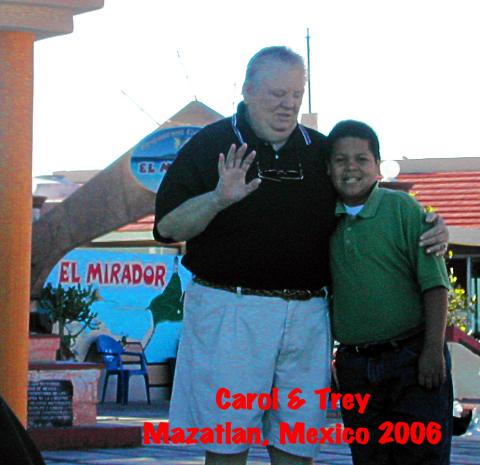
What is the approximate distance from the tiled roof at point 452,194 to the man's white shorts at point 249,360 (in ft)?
61.1

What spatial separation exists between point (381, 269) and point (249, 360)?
547 millimetres

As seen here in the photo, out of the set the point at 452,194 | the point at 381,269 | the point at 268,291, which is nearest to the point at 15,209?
the point at 268,291

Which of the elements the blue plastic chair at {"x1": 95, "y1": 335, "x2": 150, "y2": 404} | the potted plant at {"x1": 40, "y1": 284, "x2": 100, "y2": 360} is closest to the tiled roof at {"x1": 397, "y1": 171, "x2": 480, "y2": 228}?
the blue plastic chair at {"x1": 95, "y1": 335, "x2": 150, "y2": 404}

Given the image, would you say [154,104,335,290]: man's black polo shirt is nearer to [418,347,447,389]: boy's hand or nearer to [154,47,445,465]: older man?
[154,47,445,465]: older man

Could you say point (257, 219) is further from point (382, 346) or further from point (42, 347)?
point (42, 347)

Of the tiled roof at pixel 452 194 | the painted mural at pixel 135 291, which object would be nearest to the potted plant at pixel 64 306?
the painted mural at pixel 135 291

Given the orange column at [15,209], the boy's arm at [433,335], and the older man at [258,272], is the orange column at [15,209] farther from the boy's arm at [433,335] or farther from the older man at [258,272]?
the boy's arm at [433,335]

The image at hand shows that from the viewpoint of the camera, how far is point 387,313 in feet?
15.6

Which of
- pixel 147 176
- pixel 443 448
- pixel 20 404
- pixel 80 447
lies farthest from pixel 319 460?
pixel 147 176

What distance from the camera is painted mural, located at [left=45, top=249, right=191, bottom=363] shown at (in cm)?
1830

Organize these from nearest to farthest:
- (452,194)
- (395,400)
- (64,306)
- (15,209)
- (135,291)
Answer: (395,400), (15,209), (64,306), (135,291), (452,194)

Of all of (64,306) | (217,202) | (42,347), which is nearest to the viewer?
(217,202)

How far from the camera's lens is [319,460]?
8.99 metres

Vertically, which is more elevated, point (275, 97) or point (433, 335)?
point (275, 97)
